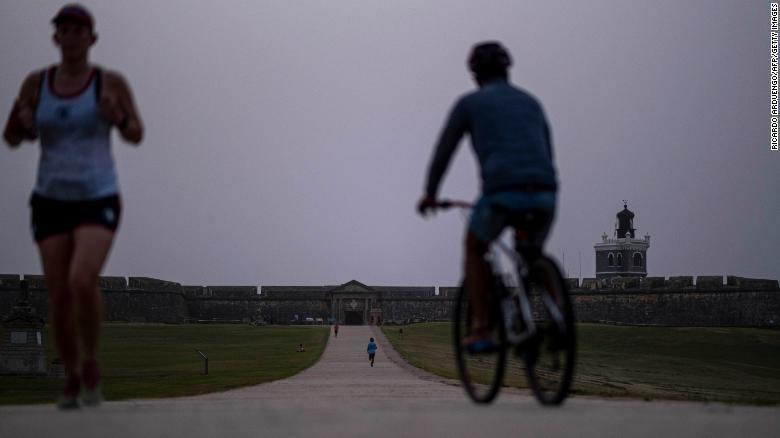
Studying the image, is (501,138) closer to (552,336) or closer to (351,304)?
(552,336)

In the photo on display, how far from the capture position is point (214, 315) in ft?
275

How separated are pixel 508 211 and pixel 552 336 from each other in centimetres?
61

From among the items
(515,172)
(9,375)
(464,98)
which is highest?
(464,98)

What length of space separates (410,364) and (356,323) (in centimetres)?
5752

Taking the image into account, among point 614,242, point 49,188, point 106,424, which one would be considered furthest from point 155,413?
point 614,242

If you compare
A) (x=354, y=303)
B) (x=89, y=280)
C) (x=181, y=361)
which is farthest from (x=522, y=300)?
(x=354, y=303)

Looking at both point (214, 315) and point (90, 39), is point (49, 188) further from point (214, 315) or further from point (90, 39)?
point (214, 315)

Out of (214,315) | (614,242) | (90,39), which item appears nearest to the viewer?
(90,39)

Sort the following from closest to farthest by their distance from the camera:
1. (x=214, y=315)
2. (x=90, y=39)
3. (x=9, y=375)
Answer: (x=90, y=39) → (x=9, y=375) → (x=214, y=315)

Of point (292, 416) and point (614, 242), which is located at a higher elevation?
point (614, 242)

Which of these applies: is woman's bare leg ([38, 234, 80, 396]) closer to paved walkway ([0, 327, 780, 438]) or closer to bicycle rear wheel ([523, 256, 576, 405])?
paved walkway ([0, 327, 780, 438])

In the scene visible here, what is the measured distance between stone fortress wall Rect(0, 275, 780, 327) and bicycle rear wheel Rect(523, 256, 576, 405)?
61.8 m

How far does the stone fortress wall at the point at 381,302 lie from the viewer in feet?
230

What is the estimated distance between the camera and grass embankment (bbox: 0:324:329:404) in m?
20.9
